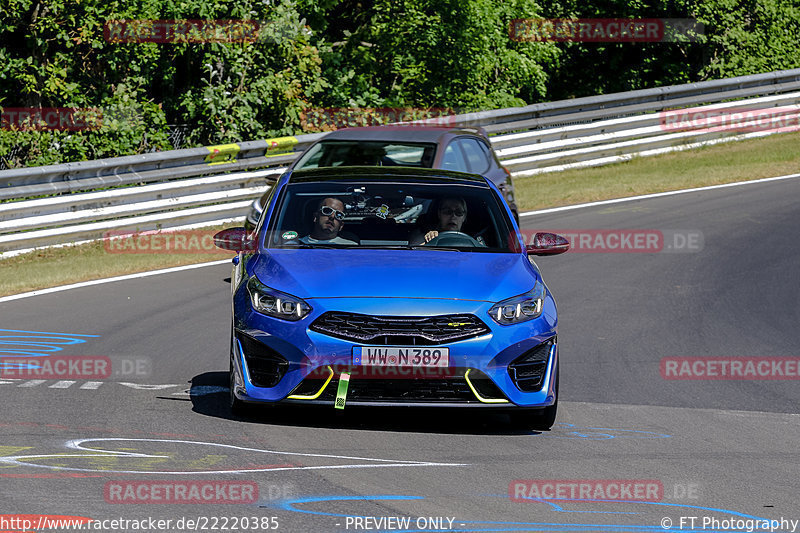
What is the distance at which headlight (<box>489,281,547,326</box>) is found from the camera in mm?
7379

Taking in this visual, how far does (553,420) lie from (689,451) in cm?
87

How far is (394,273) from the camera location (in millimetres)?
7508

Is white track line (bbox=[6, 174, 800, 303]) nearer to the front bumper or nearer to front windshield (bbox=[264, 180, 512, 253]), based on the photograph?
front windshield (bbox=[264, 180, 512, 253])

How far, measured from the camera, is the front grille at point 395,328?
Answer: 715cm

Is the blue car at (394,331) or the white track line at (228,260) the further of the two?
the white track line at (228,260)

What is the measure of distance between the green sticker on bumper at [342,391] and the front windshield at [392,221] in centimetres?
131

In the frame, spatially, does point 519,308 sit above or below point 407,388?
above

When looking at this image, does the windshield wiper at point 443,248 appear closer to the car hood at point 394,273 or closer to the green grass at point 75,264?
the car hood at point 394,273

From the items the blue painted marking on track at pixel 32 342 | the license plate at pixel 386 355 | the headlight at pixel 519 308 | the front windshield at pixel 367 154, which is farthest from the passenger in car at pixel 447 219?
the front windshield at pixel 367 154

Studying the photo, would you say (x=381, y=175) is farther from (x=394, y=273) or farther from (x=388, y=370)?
(x=388, y=370)

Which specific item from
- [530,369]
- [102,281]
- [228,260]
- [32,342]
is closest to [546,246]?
[530,369]

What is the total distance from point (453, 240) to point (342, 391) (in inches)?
66.0

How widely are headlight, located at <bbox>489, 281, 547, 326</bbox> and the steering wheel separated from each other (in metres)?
0.87

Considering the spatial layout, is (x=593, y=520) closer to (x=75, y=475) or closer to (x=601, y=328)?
(x=75, y=475)
